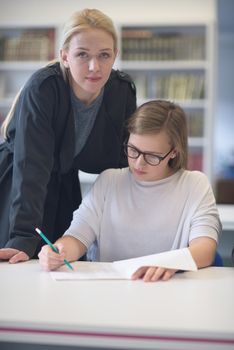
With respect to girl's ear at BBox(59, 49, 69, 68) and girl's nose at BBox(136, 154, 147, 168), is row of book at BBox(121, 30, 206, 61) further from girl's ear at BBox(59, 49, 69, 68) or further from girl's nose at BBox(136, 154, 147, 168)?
girl's nose at BBox(136, 154, 147, 168)

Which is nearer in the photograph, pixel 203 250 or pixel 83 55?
pixel 203 250

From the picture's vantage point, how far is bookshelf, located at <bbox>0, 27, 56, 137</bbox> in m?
5.07

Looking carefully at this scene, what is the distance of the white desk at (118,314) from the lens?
2.76ft

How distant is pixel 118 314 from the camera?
2.97 feet

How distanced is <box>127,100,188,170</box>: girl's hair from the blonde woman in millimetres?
163

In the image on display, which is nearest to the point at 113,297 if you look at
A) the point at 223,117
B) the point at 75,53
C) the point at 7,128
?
the point at 75,53

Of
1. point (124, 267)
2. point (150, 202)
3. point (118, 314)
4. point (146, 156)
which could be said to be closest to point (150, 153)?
point (146, 156)

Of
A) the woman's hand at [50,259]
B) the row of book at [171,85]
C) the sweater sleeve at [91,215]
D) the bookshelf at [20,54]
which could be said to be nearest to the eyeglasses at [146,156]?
the sweater sleeve at [91,215]

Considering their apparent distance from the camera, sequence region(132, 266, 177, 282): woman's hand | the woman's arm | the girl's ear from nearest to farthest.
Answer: region(132, 266, 177, 282): woman's hand, the woman's arm, the girl's ear

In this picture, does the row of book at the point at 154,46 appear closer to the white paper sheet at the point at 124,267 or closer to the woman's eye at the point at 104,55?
the woman's eye at the point at 104,55

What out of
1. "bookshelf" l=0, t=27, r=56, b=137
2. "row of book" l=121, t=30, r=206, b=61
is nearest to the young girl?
"row of book" l=121, t=30, r=206, b=61

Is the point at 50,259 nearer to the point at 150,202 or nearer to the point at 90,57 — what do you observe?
the point at 150,202

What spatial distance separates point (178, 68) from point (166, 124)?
11.4ft

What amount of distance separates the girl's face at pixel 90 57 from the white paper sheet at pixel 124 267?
1.87 feet
